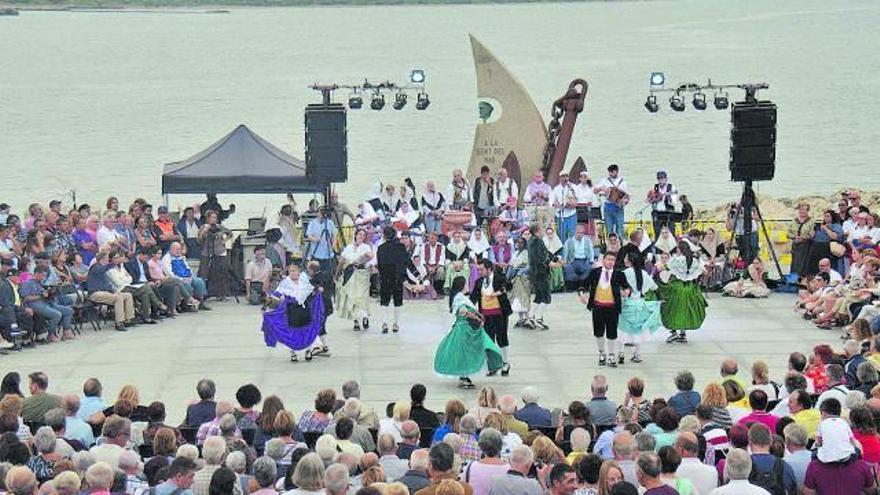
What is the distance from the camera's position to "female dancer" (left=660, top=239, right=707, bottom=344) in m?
21.4

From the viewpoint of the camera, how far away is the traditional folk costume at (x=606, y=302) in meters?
20.1

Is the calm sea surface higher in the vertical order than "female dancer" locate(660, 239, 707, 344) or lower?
higher

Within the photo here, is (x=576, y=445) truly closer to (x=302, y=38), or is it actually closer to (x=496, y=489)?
(x=496, y=489)

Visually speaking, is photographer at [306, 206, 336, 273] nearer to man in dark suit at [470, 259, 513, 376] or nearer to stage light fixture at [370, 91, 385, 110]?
man in dark suit at [470, 259, 513, 376]

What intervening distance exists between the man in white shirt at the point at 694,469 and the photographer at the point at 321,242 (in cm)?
1270

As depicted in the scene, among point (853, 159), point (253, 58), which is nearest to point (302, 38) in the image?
point (253, 58)

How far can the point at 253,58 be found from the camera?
419 ft

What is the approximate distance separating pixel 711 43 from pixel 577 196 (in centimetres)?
10713

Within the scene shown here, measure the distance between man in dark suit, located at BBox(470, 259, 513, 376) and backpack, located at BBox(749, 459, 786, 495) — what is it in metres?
7.89

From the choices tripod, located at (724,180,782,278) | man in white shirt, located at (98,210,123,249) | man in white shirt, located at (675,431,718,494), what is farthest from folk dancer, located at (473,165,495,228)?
man in white shirt, located at (675,431,718,494)

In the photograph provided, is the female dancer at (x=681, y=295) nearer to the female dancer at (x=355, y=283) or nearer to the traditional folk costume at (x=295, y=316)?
the female dancer at (x=355, y=283)

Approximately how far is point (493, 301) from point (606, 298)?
143 centimetres

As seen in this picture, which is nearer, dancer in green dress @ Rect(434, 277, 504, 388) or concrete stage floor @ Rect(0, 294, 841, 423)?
dancer in green dress @ Rect(434, 277, 504, 388)

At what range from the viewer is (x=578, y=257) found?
2459 cm
